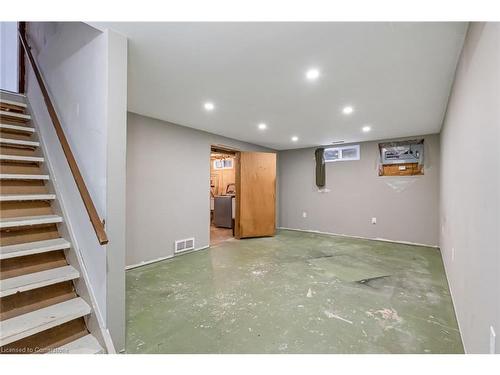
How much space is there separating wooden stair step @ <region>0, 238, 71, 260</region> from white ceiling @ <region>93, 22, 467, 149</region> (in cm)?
156

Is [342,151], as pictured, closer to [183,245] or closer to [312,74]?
[312,74]

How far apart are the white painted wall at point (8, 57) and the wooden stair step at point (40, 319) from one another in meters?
3.13

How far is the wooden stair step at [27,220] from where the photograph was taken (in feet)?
5.48

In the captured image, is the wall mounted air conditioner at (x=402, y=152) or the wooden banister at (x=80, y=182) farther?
the wall mounted air conditioner at (x=402, y=152)

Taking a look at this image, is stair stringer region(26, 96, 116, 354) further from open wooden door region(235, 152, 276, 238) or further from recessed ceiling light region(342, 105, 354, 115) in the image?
open wooden door region(235, 152, 276, 238)

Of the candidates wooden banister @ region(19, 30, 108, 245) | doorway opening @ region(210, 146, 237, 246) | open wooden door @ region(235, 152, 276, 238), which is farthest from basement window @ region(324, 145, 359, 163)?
wooden banister @ region(19, 30, 108, 245)

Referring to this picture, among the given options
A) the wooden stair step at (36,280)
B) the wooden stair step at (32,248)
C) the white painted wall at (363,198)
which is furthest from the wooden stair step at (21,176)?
the white painted wall at (363,198)

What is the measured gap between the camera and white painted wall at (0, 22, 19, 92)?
3160 mm

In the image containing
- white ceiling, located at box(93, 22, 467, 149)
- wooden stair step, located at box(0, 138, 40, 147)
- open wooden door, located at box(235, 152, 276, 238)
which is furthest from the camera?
open wooden door, located at box(235, 152, 276, 238)

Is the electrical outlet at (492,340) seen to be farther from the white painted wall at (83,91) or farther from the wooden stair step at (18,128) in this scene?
the wooden stair step at (18,128)

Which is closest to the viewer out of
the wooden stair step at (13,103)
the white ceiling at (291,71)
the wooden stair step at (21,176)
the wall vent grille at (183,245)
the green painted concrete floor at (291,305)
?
the white ceiling at (291,71)

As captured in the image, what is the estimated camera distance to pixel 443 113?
3.29 meters

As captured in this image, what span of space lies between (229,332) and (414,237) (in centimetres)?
444

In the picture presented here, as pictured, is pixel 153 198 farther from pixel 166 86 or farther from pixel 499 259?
pixel 499 259
